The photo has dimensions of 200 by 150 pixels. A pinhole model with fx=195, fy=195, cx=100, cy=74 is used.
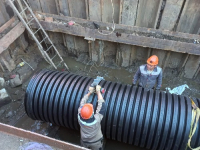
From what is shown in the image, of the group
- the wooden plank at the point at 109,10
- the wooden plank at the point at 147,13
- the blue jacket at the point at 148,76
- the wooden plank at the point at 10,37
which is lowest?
the wooden plank at the point at 10,37

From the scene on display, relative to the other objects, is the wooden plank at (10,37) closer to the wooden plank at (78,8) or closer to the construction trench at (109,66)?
the construction trench at (109,66)

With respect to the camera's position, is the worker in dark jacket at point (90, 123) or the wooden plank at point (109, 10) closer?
the worker in dark jacket at point (90, 123)

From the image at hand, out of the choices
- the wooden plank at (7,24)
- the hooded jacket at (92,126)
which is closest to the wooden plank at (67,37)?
the wooden plank at (7,24)

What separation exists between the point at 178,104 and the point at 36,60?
5.18 metres

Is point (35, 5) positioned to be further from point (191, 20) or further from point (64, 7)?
point (191, 20)

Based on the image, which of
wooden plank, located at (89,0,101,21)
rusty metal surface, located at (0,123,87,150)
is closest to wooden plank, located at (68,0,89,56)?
wooden plank, located at (89,0,101,21)

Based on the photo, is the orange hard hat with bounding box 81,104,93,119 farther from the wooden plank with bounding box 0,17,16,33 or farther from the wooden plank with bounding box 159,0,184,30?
the wooden plank with bounding box 0,17,16,33

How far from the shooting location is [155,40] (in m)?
5.32

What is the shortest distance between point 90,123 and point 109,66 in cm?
372

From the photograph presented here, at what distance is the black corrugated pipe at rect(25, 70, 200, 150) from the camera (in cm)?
389

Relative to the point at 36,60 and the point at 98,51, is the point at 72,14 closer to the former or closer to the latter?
the point at 98,51

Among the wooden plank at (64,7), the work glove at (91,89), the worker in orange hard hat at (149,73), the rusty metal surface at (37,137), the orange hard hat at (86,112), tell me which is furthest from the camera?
the wooden plank at (64,7)

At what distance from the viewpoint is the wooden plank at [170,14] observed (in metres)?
4.87

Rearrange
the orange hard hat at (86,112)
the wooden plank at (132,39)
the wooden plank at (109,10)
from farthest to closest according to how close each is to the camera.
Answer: the wooden plank at (109,10), the wooden plank at (132,39), the orange hard hat at (86,112)
